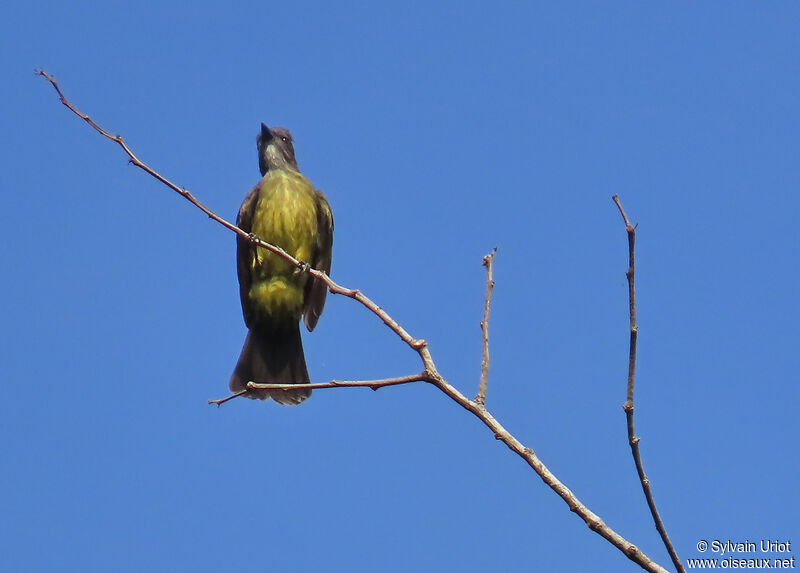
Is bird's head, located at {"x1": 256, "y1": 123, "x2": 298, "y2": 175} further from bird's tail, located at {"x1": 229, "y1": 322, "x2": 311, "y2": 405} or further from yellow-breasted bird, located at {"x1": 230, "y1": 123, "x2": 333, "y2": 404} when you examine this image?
bird's tail, located at {"x1": 229, "y1": 322, "x2": 311, "y2": 405}

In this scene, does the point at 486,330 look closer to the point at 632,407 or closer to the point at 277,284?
the point at 632,407

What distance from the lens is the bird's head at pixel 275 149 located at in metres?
8.66

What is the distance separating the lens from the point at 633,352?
8.76ft

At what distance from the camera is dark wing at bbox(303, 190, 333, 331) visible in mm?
7762

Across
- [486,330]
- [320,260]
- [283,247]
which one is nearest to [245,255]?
[283,247]

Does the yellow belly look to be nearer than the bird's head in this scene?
Yes

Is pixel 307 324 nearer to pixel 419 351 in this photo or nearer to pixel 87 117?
pixel 87 117

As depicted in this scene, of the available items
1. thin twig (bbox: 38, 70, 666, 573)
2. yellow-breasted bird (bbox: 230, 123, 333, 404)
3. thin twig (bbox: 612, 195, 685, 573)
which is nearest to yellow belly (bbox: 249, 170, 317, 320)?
yellow-breasted bird (bbox: 230, 123, 333, 404)

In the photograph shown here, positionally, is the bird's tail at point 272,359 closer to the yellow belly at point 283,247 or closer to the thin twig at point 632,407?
the yellow belly at point 283,247

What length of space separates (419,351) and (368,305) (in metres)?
0.37

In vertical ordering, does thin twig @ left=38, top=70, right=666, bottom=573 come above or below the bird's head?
below

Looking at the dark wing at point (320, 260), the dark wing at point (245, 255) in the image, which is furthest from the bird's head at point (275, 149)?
the dark wing at point (245, 255)

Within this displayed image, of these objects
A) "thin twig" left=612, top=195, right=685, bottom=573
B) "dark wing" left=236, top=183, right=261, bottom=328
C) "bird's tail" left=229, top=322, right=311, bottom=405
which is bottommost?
"thin twig" left=612, top=195, right=685, bottom=573

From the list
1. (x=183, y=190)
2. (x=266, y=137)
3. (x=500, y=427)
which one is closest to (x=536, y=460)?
(x=500, y=427)
